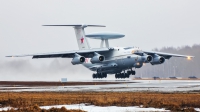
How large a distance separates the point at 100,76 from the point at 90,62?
8.34 ft

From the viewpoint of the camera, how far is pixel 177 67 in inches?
3824

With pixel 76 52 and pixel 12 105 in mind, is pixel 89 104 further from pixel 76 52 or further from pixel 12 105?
pixel 76 52

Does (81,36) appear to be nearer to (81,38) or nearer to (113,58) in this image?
(81,38)

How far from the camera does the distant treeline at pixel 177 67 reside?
87.0 m

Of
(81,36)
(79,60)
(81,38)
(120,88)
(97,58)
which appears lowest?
(120,88)

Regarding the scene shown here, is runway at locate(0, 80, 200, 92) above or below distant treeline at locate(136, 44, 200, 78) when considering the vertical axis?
below

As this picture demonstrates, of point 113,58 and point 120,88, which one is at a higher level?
point 113,58

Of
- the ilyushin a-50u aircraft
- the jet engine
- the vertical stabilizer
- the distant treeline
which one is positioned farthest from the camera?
the distant treeline

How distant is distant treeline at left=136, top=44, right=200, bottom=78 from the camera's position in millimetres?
87000

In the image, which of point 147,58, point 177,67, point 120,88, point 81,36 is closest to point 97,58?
point 147,58

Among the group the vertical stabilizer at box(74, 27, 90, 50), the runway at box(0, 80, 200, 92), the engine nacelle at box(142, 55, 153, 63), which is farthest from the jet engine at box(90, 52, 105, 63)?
the vertical stabilizer at box(74, 27, 90, 50)

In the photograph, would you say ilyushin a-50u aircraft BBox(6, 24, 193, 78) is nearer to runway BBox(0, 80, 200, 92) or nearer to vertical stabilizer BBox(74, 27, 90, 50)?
vertical stabilizer BBox(74, 27, 90, 50)

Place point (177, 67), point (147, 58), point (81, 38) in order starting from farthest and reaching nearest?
point (177, 67), point (81, 38), point (147, 58)

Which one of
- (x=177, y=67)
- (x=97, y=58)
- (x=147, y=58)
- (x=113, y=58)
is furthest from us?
(x=177, y=67)
